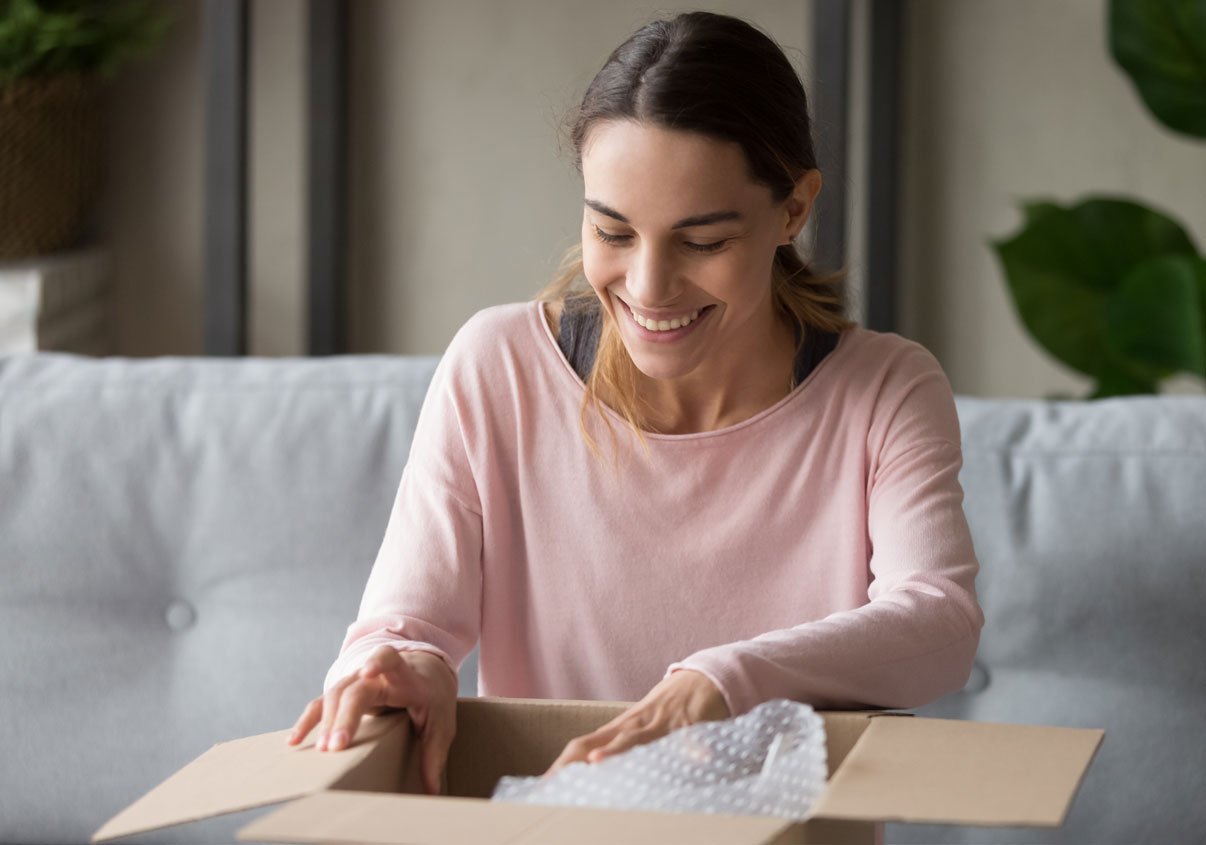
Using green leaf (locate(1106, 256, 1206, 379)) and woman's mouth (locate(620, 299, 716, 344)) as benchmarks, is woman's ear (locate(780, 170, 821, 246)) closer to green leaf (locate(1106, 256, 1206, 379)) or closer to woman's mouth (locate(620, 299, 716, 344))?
woman's mouth (locate(620, 299, 716, 344))

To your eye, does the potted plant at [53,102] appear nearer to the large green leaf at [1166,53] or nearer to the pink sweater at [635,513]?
the pink sweater at [635,513]

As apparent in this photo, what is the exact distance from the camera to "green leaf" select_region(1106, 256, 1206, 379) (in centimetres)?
184

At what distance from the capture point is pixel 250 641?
153 centimetres

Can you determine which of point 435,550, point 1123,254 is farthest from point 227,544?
point 1123,254

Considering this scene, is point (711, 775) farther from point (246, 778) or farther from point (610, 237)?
point (610, 237)

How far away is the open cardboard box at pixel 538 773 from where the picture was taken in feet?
2.25

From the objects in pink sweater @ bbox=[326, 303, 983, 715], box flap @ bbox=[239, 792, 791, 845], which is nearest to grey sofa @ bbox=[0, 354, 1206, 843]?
pink sweater @ bbox=[326, 303, 983, 715]

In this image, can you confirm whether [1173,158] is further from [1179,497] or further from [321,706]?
[321,706]

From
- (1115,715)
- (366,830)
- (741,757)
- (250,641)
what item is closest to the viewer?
(366,830)

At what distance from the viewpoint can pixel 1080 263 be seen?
2.04 meters

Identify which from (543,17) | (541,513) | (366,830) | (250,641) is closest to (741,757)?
(366,830)

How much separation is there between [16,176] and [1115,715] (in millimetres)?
1597

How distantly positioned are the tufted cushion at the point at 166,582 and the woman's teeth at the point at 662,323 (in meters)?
0.52

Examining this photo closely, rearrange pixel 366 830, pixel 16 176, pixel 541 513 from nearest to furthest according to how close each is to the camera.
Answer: pixel 366 830
pixel 541 513
pixel 16 176
